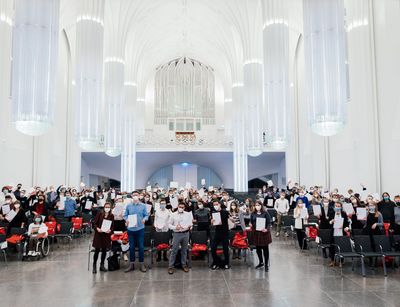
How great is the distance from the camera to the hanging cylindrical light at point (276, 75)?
15.6 m

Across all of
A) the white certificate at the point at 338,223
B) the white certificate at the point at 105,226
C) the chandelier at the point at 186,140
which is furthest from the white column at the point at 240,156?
the white certificate at the point at 105,226

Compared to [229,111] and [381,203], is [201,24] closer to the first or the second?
[229,111]

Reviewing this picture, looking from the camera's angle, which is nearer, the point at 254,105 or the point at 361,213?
the point at 361,213

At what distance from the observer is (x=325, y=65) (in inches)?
430

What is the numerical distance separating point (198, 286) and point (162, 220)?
89.9 inches

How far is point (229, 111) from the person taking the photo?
3738 cm

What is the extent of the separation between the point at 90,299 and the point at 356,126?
13847 mm

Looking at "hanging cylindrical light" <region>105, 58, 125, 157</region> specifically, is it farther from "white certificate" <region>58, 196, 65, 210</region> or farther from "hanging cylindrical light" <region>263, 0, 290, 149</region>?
"white certificate" <region>58, 196, 65, 210</region>

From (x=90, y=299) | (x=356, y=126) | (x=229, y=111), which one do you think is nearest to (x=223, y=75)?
(x=229, y=111)

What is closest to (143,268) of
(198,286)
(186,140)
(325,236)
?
(198,286)

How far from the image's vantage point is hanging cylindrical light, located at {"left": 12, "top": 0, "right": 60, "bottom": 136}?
10625mm

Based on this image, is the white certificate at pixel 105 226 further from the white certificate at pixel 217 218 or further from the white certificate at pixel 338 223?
the white certificate at pixel 338 223

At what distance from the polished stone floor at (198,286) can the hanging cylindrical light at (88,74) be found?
7535 mm

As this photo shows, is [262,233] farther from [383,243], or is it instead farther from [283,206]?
[283,206]
